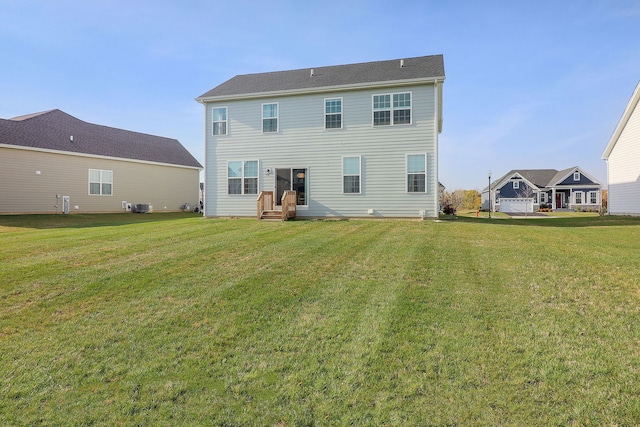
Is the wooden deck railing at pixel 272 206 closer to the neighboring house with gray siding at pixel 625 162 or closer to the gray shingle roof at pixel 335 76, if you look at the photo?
the gray shingle roof at pixel 335 76

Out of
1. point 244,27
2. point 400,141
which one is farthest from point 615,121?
point 244,27

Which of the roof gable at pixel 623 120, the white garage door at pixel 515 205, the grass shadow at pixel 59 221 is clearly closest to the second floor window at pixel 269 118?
the grass shadow at pixel 59 221

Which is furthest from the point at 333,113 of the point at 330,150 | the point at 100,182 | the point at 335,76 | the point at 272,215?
the point at 100,182

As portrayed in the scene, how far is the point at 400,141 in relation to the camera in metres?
13.3

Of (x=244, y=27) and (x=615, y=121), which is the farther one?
(x=615, y=121)

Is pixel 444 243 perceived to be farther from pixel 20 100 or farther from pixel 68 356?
pixel 20 100

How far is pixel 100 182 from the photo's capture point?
70.8ft

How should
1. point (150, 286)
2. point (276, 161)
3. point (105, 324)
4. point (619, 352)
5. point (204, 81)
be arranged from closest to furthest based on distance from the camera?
point (619, 352)
point (105, 324)
point (150, 286)
point (276, 161)
point (204, 81)

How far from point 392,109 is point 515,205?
3228 centimetres

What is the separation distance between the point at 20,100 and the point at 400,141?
2768cm

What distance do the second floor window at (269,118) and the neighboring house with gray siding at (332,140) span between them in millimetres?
48

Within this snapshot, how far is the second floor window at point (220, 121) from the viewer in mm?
15352

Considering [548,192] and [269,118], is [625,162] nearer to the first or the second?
[269,118]

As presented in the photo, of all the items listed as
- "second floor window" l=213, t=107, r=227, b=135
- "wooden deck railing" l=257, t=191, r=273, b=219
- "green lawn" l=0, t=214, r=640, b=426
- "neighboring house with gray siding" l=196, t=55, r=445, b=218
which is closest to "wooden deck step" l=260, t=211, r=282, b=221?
"wooden deck railing" l=257, t=191, r=273, b=219
